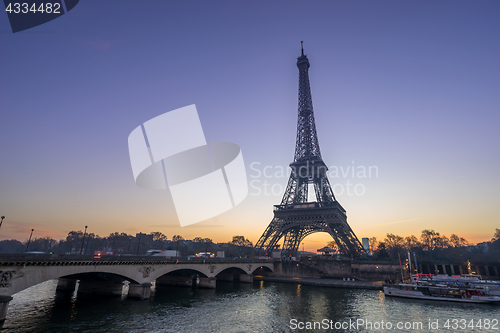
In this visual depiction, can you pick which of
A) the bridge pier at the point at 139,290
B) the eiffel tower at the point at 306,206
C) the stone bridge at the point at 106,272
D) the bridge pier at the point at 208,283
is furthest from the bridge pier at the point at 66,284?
the eiffel tower at the point at 306,206

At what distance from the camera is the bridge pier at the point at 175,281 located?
5773 centimetres

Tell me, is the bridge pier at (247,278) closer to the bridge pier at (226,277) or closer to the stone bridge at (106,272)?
the stone bridge at (106,272)

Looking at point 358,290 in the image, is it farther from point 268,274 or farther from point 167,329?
point 167,329

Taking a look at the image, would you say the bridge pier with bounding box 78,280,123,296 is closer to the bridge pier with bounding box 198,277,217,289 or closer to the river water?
the river water

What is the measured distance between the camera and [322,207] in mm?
83812

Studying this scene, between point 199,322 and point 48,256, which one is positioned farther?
point 199,322

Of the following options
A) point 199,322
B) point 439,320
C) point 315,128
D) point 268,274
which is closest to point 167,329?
point 199,322

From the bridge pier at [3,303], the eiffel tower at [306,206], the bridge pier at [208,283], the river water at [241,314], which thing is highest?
the eiffel tower at [306,206]

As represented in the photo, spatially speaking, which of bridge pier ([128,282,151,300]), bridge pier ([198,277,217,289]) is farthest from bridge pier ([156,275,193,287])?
bridge pier ([128,282,151,300])

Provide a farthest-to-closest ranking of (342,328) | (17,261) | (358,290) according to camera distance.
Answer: (358,290), (342,328), (17,261)

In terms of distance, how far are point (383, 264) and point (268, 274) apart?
3298cm

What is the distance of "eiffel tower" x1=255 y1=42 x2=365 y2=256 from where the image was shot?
8275 cm

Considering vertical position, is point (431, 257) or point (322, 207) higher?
point (322, 207)

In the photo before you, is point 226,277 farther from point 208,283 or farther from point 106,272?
point 106,272
